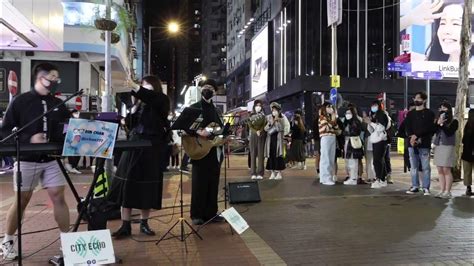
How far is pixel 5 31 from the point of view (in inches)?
428

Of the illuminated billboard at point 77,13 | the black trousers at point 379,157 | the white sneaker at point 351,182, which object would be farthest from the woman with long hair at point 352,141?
the illuminated billboard at point 77,13

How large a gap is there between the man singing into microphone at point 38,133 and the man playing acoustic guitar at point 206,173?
2092 millimetres

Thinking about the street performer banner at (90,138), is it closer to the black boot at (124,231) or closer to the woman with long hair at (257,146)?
the black boot at (124,231)

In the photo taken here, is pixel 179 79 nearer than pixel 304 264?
No

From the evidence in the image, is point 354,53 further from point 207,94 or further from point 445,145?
point 207,94

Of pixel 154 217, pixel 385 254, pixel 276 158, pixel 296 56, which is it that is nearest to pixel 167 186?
pixel 276 158

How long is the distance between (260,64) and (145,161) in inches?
1588

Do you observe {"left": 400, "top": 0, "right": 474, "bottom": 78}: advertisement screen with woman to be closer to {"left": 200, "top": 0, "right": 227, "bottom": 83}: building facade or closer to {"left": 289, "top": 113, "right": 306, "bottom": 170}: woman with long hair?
{"left": 289, "top": 113, "right": 306, "bottom": 170}: woman with long hair

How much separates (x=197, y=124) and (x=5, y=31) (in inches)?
265

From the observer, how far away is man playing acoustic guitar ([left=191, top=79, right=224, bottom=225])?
6.77 meters

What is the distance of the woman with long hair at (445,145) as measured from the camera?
30.1 feet

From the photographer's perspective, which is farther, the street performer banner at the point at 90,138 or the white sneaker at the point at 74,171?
the white sneaker at the point at 74,171

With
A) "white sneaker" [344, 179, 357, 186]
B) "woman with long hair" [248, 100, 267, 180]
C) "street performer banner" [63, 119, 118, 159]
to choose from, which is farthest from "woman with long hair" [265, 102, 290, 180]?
"street performer banner" [63, 119, 118, 159]

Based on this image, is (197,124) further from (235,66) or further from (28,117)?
(235,66)
